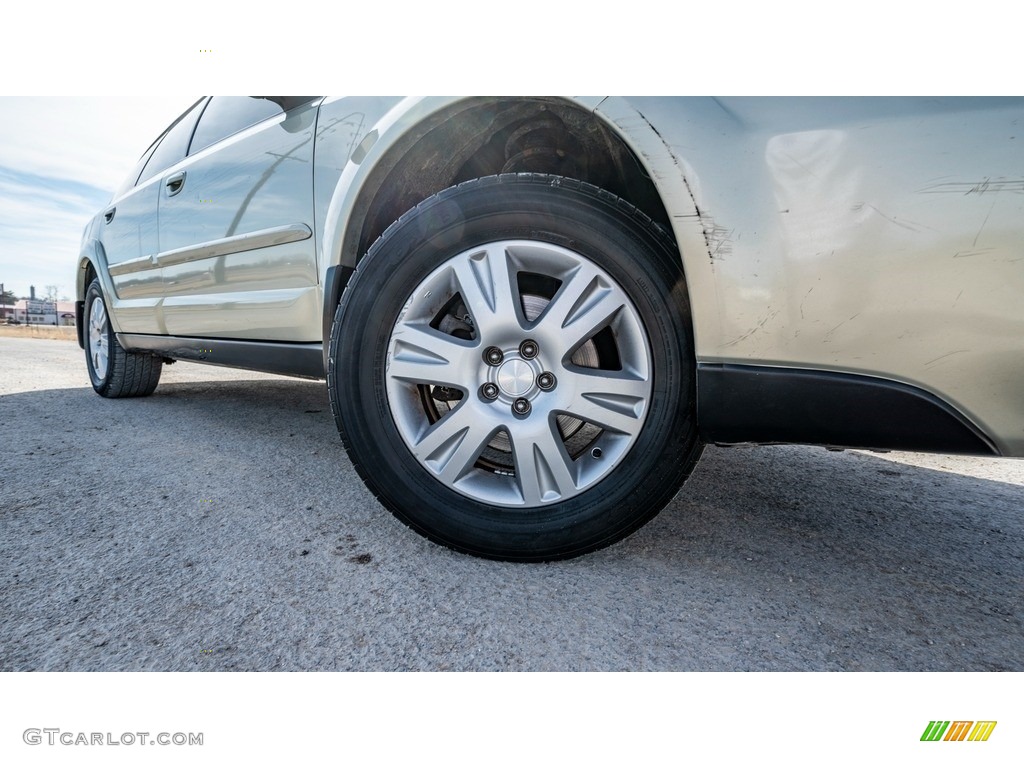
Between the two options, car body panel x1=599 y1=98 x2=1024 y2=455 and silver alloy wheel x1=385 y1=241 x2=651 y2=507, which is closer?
car body panel x1=599 y1=98 x2=1024 y2=455

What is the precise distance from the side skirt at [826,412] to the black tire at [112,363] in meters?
3.39

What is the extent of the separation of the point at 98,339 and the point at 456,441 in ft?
11.1

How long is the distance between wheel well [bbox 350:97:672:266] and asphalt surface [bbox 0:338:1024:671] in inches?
31.8

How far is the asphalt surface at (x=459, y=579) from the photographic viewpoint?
3.15ft

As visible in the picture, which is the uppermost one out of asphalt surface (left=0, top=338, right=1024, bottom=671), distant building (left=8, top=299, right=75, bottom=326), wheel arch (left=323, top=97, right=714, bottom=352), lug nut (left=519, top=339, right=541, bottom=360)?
wheel arch (left=323, top=97, right=714, bottom=352)

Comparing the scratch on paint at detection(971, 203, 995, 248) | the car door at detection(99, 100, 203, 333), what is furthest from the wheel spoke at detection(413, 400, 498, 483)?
the car door at detection(99, 100, 203, 333)

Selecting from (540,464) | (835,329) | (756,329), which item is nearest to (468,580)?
(540,464)

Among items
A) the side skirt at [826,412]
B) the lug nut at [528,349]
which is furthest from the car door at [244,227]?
the side skirt at [826,412]

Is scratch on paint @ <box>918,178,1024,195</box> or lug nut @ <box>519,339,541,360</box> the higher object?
scratch on paint @ <box>918,178,1024,195</box>

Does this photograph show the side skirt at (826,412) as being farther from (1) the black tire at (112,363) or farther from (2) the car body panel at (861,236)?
(1) the black tire at (112,363)

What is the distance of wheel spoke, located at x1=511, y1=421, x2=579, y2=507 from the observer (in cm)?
125

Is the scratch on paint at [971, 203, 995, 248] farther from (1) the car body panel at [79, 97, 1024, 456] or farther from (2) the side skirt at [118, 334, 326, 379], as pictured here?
(2) the side skirt at [118, 334, 326, 379]

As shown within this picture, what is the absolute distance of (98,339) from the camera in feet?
11.4

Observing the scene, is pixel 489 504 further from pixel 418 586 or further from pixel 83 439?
pixel 83 439
